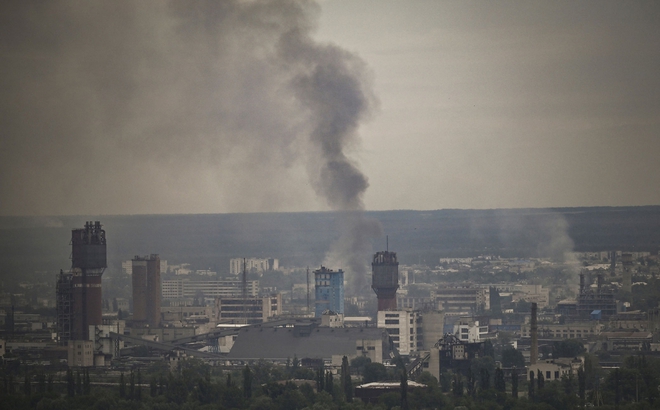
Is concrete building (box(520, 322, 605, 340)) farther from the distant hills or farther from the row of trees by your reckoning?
the distant hills

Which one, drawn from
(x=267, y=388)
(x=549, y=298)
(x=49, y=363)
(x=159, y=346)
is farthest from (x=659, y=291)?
(x=267, y=388)

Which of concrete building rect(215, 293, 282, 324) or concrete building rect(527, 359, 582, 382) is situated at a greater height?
concrete building rect(215, 293, 282, 324)

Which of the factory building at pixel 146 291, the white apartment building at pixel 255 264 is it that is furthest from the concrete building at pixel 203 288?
the factory building at pixel 146 291

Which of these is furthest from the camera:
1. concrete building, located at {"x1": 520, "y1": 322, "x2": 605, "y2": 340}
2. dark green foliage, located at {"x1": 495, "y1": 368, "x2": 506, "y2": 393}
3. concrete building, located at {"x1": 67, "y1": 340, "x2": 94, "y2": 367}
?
concrete building, located at {"x1": 520, "y1": 322, "x2": 605, "y2": 340}

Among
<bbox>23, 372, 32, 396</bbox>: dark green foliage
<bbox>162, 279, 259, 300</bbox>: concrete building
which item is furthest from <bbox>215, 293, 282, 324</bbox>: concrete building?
<bbox>23, 372, 32, 396</bbox>: dark green foliage

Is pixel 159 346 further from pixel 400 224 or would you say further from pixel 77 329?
pixel 400 224

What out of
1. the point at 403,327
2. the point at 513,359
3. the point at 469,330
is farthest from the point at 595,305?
the point at 513,359
